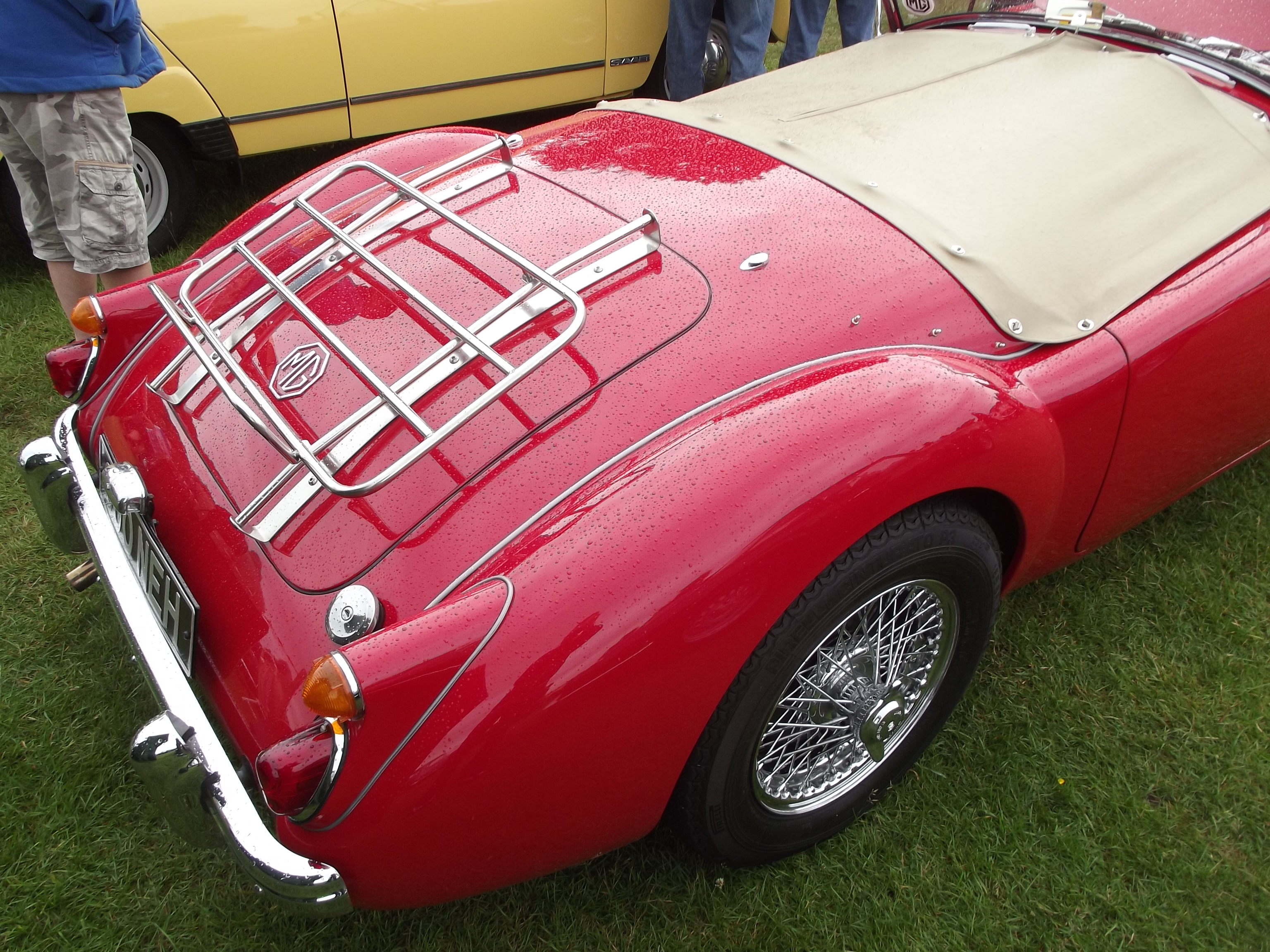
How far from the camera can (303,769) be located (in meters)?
1.43

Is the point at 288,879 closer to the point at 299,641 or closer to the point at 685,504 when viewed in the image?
the point at 299,641

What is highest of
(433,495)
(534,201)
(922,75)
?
(922,75)

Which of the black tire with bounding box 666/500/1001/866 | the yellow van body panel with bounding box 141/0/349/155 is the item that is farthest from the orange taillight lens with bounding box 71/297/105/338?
the yellow van body panel with bounding box 141/0/349/155

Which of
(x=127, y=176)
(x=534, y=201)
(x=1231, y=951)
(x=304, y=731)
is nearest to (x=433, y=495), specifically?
(x=304, y=731)

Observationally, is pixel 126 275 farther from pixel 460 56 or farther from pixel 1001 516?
pixel 1001 516

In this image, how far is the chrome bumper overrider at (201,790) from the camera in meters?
1.46

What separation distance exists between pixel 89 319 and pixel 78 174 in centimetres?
99

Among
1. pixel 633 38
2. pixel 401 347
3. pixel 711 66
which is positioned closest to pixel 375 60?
pixel 633 38

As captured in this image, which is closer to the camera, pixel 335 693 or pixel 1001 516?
pixel 335 693

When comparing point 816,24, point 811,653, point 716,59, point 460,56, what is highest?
point 816,24

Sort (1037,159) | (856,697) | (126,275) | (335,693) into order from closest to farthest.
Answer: (335,693) → (856,697) → (1037,159) → (126,275)

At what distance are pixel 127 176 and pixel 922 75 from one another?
7.92 feet

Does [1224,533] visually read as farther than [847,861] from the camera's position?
Yes

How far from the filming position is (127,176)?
3053 millimetres
